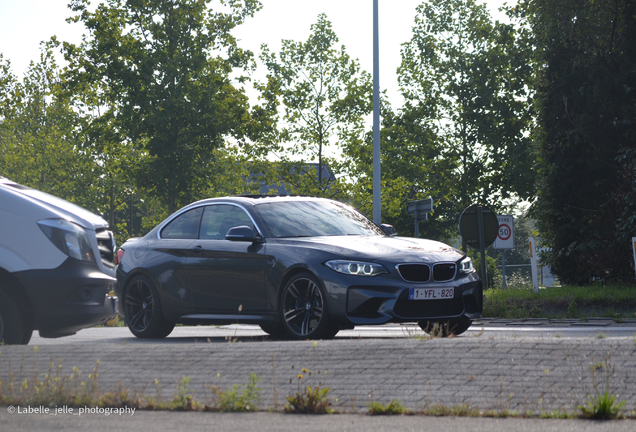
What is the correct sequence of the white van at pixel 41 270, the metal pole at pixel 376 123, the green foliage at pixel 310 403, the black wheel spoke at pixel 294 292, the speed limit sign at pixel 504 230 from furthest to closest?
1. the speed limit sign at pixel 504 230
2. the metal pole at pixel 376 123
3. the black wheel spoke at pixel 294 292
4. the white van at pixel 41 270
5. the green foliage at pixel 310 403

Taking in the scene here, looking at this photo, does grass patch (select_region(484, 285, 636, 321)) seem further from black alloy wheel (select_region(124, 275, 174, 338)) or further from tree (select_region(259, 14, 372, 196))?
tree (select_region(259, 14, 372, 196))

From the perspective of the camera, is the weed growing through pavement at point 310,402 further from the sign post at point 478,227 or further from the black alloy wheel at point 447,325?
the sign post at point 478,227

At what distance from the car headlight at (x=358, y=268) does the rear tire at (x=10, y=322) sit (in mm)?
2941

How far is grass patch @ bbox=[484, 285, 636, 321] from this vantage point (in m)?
14.4

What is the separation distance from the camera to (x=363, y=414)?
5121 mm

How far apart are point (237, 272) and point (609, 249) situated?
465 inches

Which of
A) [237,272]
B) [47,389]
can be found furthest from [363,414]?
[237,272]

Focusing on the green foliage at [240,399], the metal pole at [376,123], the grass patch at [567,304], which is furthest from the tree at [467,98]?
the green foliage at [240,399]

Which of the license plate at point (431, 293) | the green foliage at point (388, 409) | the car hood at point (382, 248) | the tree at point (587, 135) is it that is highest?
the tree at point (587, 135)

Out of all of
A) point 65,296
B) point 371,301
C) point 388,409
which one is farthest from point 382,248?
point 388,409

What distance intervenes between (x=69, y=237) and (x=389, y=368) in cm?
369

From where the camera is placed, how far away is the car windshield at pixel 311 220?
30.6ft

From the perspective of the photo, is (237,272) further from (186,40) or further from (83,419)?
(186,40)

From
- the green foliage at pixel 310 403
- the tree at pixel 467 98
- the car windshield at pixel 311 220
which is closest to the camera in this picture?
the green foliage at pixel 310 403
